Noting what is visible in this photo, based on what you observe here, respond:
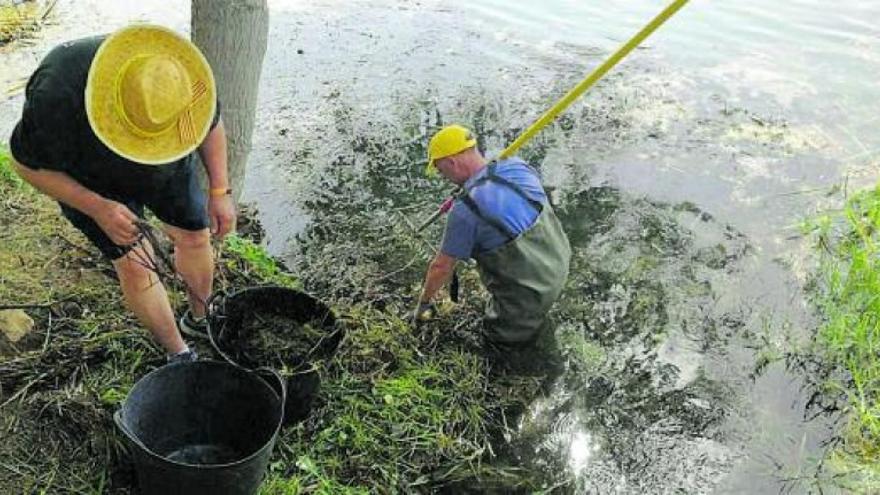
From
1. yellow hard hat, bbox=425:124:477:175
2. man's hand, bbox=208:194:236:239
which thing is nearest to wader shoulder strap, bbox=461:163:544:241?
yellow hard hat, bbox=425:124:477:175

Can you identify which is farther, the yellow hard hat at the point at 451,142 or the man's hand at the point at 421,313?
the man's hand at the point at 421,313

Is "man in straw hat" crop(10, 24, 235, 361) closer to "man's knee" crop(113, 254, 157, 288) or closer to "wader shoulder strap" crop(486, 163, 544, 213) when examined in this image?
"man's knee" crop(113, 254, 157, 288)

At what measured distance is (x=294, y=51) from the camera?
7047 millimetres

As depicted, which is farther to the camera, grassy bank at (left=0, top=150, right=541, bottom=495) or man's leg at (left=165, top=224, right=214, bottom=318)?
man's leg at (left=165, top=224, right=214, bottom=318)

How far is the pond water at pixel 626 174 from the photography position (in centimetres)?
389

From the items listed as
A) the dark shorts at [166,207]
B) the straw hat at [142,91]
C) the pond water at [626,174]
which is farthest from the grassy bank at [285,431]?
the straw hat at [142,91]

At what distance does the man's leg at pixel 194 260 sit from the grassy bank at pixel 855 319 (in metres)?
3.21

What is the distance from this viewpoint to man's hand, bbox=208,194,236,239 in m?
3.30

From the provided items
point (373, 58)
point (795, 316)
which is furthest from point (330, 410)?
point (373, 58)

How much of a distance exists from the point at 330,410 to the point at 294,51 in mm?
4429

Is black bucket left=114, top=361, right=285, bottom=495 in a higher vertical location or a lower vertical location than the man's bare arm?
lower

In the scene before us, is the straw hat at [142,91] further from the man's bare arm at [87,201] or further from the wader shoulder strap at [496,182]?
the wader shoulder strap at [496,182]

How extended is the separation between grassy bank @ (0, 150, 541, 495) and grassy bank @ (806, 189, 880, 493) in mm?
1626

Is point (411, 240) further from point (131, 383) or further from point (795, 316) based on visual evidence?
point (795, 316)
